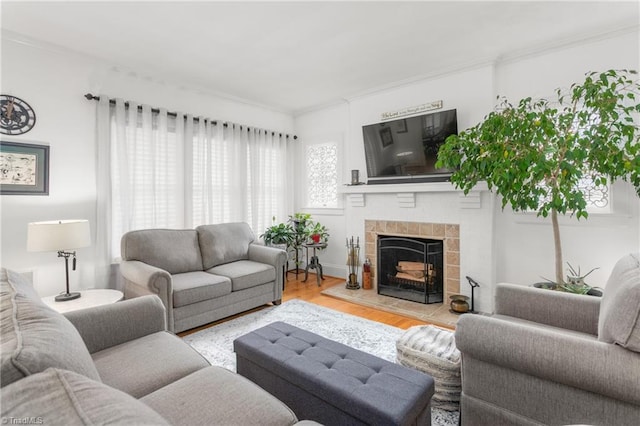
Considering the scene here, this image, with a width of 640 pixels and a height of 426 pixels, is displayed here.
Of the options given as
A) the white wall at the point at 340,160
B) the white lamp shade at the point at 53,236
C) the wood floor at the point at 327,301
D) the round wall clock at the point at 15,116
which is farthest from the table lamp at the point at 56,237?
the white wall at the point at 340,160

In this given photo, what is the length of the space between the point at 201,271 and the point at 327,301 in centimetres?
155

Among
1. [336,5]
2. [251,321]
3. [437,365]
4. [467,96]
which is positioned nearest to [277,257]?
[251,321]

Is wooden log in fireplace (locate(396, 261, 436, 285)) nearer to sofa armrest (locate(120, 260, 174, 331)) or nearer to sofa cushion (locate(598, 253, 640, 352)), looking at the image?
sofa cushion (locate(598, 253, 640, 352))

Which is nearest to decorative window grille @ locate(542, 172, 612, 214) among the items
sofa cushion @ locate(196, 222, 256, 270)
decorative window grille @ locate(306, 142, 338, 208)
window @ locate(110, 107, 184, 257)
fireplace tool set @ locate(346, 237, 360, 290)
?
fireplace tool set @ locate(346, 237, 360, 290)

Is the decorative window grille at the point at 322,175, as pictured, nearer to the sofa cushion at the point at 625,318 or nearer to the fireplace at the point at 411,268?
the fireplace at the point at 411,268

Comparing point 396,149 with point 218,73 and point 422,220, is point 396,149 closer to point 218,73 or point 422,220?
point 422,220

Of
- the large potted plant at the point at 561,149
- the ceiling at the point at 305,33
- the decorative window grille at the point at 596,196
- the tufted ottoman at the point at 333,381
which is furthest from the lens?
the decorative window grille at the point at 596,196

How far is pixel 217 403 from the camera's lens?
1167 millimetres

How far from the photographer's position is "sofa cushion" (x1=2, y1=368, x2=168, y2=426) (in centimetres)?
57

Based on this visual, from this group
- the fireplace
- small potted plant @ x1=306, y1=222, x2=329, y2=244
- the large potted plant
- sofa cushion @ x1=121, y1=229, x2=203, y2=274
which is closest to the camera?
the large potted plant

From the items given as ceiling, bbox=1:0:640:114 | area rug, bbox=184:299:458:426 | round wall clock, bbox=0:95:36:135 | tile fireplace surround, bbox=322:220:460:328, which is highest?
ceiling, bbox=1:0:640:114

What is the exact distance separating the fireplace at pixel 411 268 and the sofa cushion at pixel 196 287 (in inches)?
81.2

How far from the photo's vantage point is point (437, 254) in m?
3.79

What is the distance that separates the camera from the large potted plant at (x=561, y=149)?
232 centimetres
